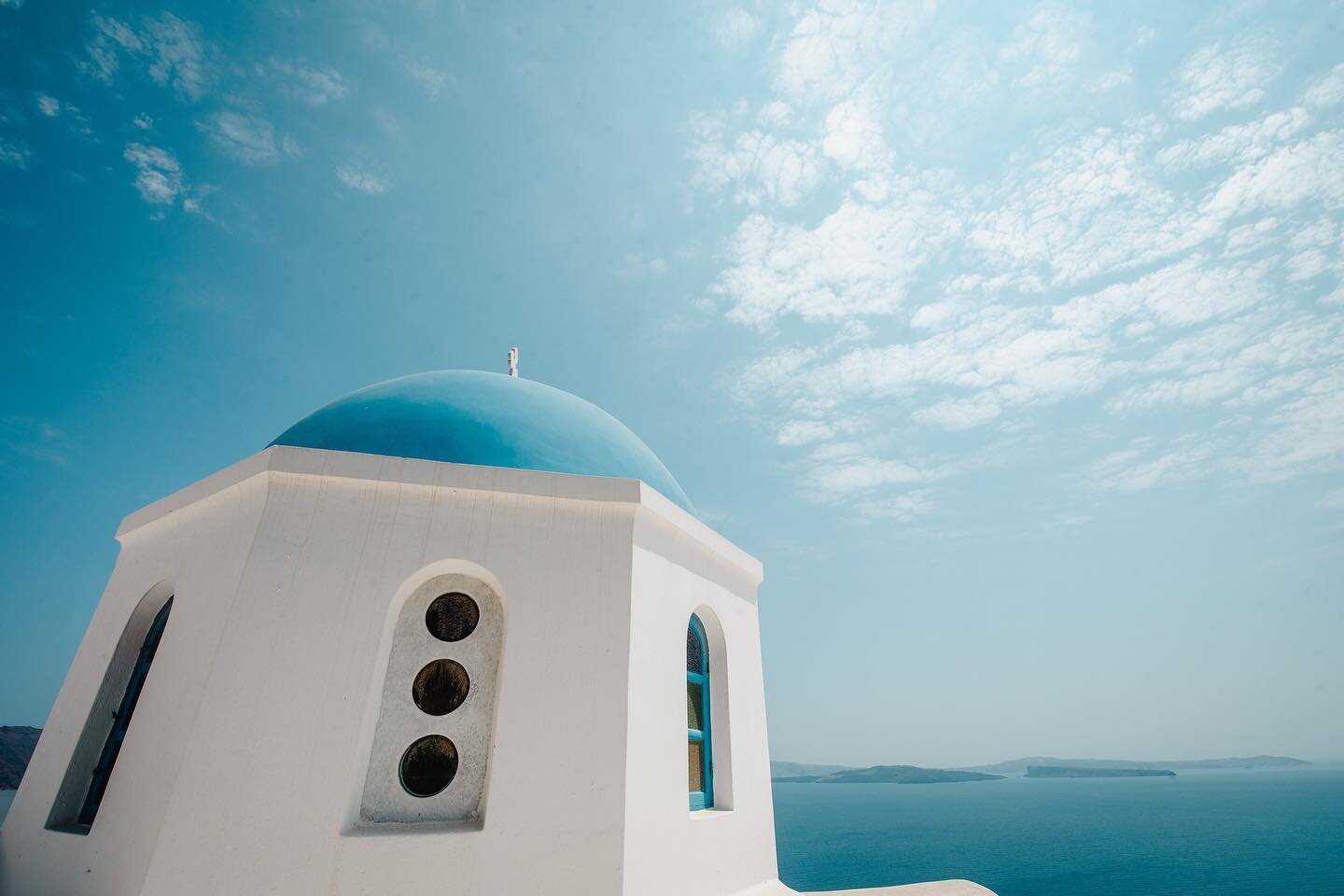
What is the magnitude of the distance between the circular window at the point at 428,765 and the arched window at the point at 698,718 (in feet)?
6.46

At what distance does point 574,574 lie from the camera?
4652 mm

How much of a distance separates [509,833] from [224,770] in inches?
67.2

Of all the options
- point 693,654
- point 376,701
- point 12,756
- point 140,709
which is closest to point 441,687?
point 376,701

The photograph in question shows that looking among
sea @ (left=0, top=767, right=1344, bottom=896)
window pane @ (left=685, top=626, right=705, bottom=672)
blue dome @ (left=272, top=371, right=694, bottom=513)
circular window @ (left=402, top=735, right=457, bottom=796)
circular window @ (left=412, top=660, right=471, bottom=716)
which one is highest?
blue dome @ (left=272, top=371, right=694, bottom=513)

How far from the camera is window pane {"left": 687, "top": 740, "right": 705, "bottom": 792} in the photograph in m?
5.59

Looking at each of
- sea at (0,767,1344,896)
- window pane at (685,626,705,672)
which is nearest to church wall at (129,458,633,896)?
window pane at (685,626,705,672)

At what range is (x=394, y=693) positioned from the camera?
14.4 feet

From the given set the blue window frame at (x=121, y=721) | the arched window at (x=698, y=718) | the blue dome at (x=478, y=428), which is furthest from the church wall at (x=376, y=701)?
the blue window frame at (x=121, y=721)

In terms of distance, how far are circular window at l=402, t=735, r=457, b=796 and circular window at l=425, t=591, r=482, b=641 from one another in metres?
0.67

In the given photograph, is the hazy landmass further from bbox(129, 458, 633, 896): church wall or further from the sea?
bbox(129, 458, 633, 896): church wall

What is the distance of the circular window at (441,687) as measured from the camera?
4.45 metres

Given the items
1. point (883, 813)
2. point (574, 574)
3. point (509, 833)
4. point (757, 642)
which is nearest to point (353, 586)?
point (574, 574)

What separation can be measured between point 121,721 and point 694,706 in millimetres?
4642

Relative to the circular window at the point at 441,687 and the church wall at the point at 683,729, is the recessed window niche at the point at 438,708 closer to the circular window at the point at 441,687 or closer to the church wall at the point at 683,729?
the circular window at the point at 441,687
